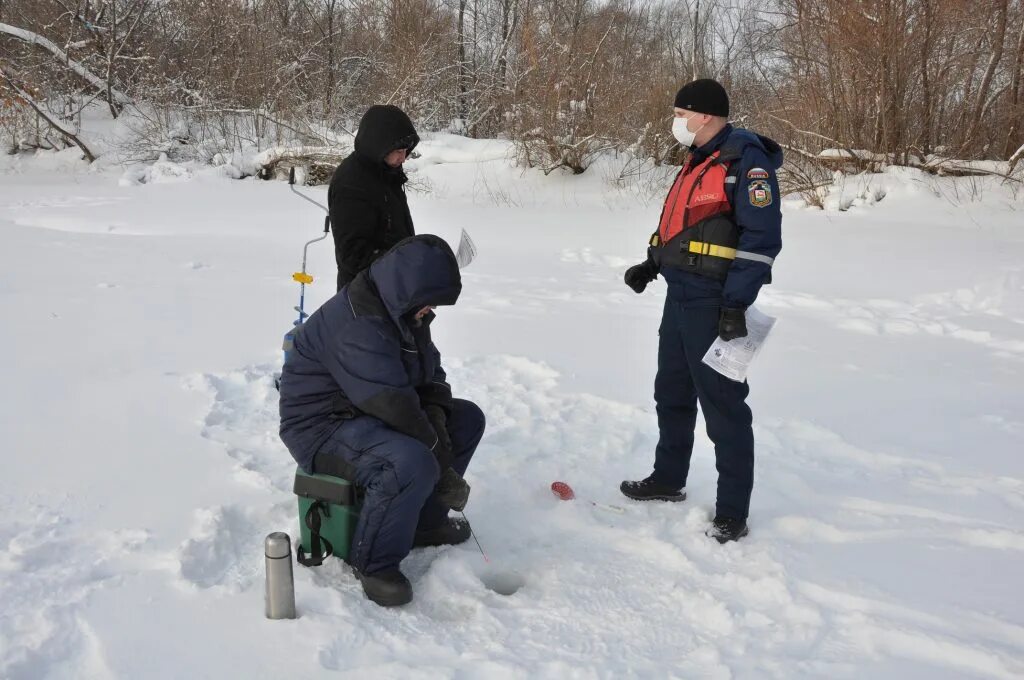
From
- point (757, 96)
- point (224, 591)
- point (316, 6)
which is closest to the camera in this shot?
point (224, 591)

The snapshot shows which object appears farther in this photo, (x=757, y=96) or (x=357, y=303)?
(x=757, y=96)

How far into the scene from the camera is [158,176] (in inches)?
624

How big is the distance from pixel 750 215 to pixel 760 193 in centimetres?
9

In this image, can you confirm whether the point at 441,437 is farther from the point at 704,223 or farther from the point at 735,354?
the point at 704,223

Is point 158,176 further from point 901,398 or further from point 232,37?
point 901,398

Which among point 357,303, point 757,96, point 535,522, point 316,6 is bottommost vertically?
point 535,522

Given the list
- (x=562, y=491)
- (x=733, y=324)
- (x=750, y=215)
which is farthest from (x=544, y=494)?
(x=750, y=215)

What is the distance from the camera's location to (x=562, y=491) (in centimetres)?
373

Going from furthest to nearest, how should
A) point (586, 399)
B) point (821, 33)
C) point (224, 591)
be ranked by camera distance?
point (821, 33)
point (586, 399)
point (224, 591)

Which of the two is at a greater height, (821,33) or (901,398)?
(821,33)

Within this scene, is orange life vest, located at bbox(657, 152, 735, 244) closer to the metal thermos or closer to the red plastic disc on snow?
the red plastic disc on snow

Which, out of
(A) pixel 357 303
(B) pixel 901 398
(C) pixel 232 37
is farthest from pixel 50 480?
(C) pixel 232 37

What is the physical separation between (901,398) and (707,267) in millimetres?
2740

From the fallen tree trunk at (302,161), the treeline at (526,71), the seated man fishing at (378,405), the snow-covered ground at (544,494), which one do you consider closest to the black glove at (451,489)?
the seated man fishing at (378,405)
